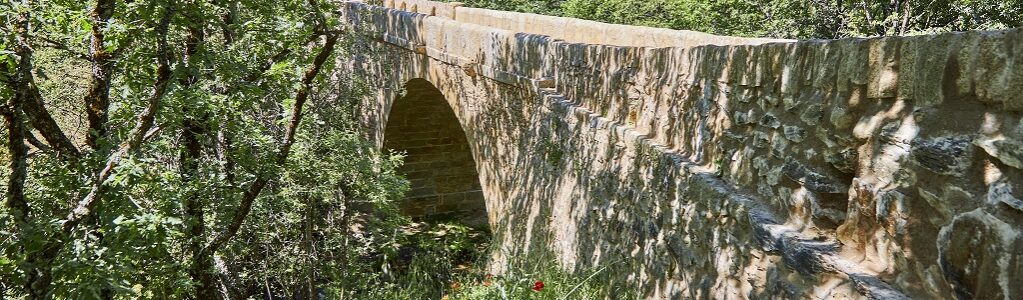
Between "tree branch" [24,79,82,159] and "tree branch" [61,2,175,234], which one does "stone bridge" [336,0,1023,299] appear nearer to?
"tree branch" [61,2,175,234]

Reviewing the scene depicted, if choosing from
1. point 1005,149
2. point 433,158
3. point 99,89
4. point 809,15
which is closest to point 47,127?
point 99,89

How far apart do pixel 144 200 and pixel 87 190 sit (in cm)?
154

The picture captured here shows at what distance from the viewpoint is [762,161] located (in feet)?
10.3

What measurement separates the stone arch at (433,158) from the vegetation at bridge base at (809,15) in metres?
2.85

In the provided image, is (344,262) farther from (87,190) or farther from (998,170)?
(998,170)

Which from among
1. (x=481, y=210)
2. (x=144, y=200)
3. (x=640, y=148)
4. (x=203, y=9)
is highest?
(x=203, y=9)

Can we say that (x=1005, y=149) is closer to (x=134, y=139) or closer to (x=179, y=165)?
(x=134, y=139)

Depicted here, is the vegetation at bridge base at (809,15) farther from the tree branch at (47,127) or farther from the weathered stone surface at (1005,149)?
the tree branch at (47,127)

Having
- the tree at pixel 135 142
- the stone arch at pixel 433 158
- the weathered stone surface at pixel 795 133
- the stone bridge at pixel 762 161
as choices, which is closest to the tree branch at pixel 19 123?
the tree at pixel 135 142

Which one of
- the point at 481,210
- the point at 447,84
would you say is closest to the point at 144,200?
the point at 447,84

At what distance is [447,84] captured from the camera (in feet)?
27.7

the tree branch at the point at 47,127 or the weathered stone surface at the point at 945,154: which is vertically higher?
the weathered stone surface at the point at 945,154

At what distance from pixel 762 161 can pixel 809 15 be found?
28.2ft

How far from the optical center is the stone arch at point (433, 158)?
10.9 meters
